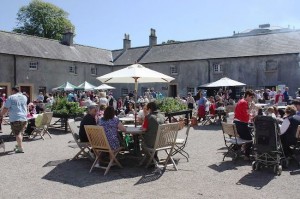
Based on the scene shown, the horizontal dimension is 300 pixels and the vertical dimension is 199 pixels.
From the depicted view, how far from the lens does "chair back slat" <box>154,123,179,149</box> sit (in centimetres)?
674

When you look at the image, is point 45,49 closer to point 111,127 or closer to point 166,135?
point 111,127

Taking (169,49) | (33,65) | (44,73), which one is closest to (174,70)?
(169,49)

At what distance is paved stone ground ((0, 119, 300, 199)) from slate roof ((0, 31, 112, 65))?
21412mm

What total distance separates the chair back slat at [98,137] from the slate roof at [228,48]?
940 inches

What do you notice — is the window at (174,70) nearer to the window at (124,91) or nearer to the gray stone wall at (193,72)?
the gray stone wall at (193,72)

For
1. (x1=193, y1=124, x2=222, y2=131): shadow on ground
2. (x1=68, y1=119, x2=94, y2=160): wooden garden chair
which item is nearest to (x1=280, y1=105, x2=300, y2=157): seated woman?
(x1=68, y1=119, x2=94, y2=160): wooden garden chair

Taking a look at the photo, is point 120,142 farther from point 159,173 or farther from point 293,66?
point 293,66

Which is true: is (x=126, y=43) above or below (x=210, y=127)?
above

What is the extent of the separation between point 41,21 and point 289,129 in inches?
1855

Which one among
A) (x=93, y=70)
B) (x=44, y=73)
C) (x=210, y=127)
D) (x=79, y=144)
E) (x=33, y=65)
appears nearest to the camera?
(x=79, y=144)

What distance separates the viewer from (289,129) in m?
7.12

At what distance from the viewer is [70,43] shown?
34594 mm

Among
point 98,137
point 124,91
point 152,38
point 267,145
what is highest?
point 152,38

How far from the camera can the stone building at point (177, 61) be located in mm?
27078
